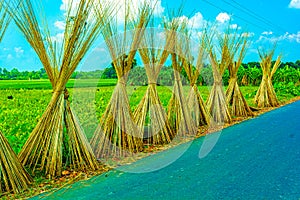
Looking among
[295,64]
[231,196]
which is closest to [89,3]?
[231,196]

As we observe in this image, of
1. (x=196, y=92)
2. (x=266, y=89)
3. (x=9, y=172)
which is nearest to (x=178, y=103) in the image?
(x=196, y=92)

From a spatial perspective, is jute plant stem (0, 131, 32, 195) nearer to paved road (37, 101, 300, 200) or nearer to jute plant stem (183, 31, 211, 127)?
paved road (37, 101, 300, 200)

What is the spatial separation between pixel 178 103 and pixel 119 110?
1.35 meters

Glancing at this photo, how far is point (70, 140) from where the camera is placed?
11.1 ft

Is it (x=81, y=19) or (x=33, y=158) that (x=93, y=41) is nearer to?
(x=81, y=19)

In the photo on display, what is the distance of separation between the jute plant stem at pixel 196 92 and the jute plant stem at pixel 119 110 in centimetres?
144

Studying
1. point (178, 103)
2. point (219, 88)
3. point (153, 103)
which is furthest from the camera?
point (219, 88)

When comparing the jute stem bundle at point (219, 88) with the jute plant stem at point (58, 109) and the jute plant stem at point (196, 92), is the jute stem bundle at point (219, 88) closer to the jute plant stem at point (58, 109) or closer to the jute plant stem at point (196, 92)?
the jute plant stem at point (196, 92)

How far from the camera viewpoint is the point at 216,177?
10.8 ft

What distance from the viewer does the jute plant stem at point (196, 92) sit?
5535mm

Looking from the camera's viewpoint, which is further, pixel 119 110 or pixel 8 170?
pixel 119 110

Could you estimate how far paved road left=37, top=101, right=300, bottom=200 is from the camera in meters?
2.87

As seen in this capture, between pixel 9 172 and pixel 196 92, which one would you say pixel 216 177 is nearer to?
pixel 9 172

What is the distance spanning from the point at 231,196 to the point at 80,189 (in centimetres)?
125
